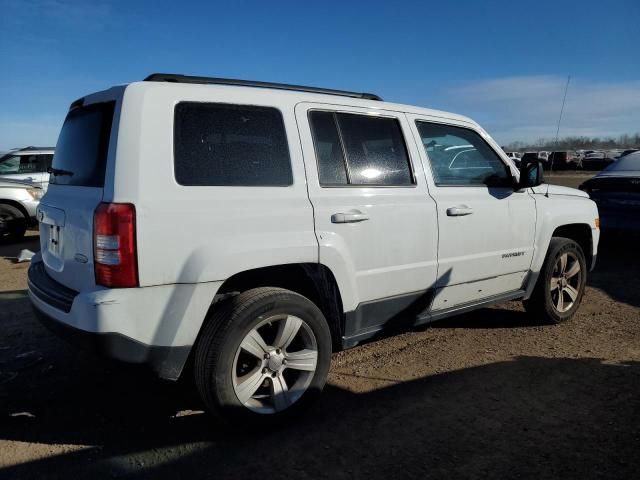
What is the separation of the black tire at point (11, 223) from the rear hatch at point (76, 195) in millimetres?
7299

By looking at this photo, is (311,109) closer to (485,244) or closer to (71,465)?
(485,244)

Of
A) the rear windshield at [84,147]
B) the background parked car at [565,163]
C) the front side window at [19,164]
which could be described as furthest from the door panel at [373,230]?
the background parked car at [565,163]

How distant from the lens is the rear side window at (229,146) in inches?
109

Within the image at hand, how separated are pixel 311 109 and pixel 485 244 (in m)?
1.74

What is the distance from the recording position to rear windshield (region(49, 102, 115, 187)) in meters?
2.76

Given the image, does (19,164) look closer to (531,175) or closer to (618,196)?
(531,175)

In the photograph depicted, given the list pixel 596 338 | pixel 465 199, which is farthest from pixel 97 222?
pixel 596 338

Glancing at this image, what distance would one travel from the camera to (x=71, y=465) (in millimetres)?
2717

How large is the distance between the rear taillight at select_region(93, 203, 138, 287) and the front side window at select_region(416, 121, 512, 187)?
2.21 metres

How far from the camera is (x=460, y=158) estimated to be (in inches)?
163

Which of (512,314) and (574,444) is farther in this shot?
(512,314)

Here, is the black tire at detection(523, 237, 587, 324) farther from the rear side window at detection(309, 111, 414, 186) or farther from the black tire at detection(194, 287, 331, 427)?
the black tire at detection(194, 287, 331, 427)

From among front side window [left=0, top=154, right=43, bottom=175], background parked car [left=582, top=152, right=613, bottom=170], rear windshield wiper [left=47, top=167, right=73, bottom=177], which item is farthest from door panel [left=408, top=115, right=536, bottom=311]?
background parked car [left=582, top=152, right=613, bottom=170]

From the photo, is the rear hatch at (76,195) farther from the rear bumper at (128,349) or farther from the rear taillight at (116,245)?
the rear bumper at (128,349)
